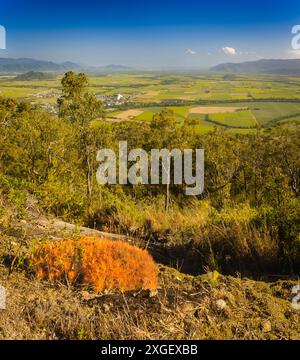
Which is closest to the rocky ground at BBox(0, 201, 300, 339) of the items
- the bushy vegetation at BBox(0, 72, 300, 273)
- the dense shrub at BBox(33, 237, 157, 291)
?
the dense shrub at BBox(33, 237, 157, 291)

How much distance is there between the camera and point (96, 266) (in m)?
5.25

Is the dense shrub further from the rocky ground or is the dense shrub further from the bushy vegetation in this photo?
the bushy vegetation

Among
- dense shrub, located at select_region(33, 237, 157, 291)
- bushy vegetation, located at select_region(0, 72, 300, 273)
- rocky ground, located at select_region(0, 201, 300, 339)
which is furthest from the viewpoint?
bushy vegetation, located at select_region(0, 72, 300, 273)

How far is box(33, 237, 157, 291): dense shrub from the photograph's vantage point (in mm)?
5105

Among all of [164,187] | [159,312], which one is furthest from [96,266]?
[164,187]

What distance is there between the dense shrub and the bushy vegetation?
81 cm

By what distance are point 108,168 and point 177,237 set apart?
20.0 meters

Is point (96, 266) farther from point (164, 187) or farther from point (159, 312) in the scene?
point (164, 187)

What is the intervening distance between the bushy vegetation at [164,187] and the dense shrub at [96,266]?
81 cm

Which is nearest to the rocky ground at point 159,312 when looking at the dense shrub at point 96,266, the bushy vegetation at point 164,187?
the dense shrub at point 96,266

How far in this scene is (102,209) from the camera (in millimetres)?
10242

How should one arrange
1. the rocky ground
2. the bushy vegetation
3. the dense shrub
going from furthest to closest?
the bushy vegetation, the dense shrub, the rocky ground
